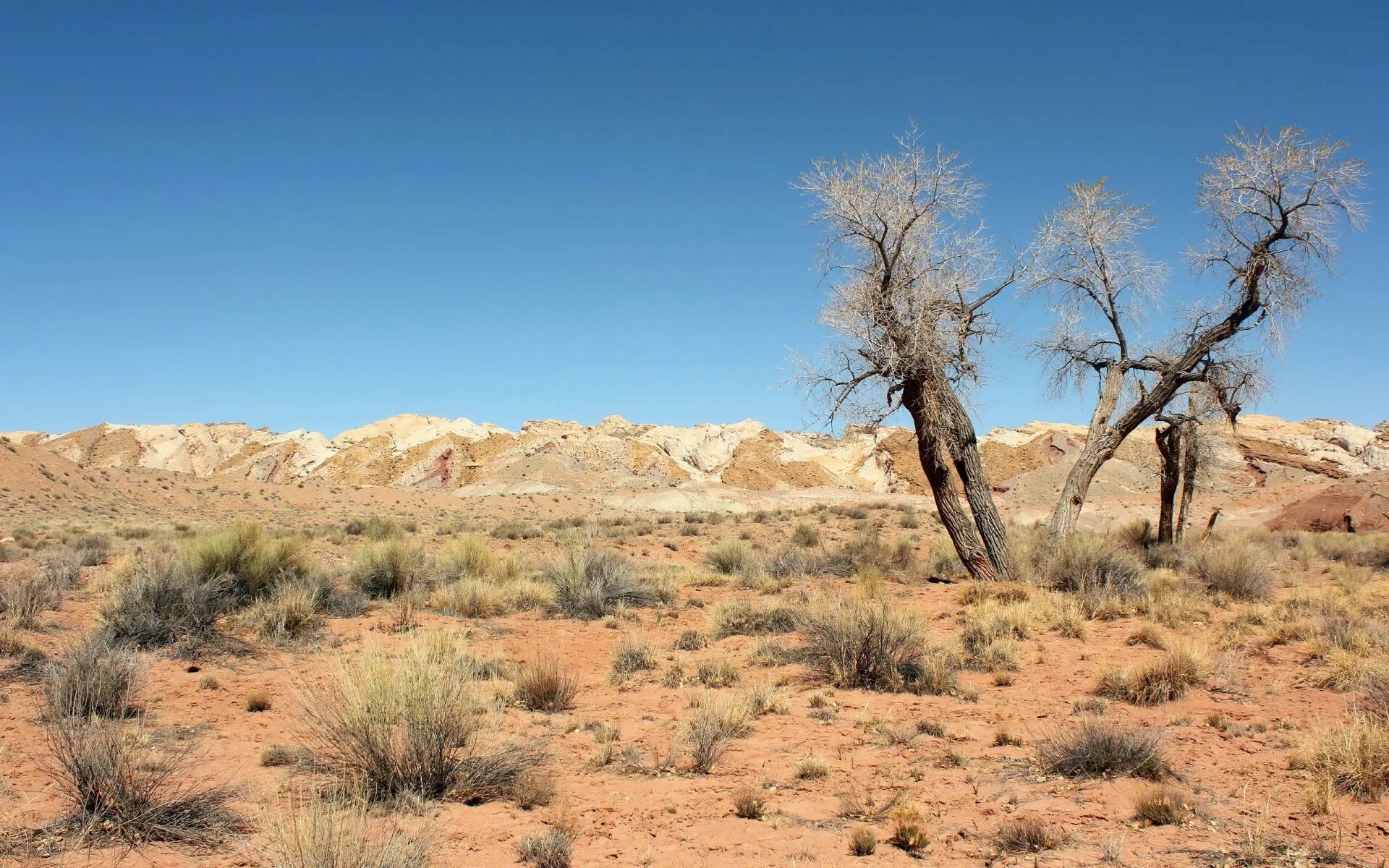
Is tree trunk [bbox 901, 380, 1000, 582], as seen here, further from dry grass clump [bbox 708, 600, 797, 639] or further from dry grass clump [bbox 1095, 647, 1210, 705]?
dry grass clump [bbox 1095, 647, 1210, 705]

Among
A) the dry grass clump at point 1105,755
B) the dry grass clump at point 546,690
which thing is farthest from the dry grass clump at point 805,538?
the dry grass clump at point 1105,755

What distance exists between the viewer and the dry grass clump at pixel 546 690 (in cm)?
773

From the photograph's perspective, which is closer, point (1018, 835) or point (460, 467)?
point (1018, 835)

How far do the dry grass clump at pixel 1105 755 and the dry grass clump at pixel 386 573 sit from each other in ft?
36.1

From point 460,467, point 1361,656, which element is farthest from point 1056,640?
point 460,467

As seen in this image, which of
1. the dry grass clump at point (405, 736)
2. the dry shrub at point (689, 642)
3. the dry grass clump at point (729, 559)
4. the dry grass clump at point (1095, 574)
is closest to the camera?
the dry grass clump at point (405, 736)

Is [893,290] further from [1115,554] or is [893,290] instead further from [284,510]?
[284,510]

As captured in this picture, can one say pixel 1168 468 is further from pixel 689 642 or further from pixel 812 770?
pixel 812 770

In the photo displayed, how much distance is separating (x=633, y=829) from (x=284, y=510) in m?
40.7

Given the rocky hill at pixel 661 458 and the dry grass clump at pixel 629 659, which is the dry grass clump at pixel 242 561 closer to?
the dry grass clump at pixel 629 659

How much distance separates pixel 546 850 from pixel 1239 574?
491 inches

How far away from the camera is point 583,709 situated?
782 centimetres

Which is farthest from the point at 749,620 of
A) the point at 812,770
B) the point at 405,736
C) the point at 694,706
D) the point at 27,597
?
the point at 27,597

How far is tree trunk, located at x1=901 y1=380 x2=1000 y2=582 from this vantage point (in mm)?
14414
